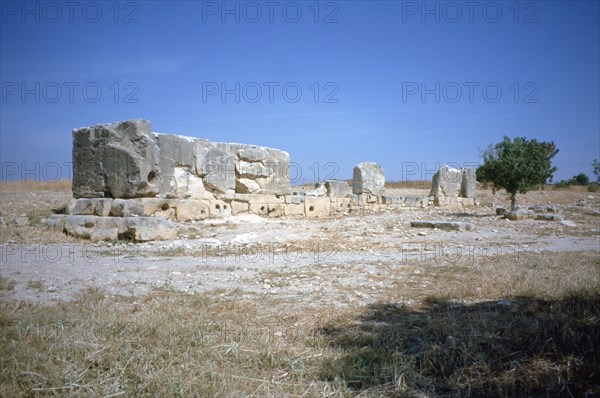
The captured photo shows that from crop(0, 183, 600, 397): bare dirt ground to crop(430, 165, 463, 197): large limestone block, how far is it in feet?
43.8

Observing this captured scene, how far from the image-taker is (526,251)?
7.25 meters

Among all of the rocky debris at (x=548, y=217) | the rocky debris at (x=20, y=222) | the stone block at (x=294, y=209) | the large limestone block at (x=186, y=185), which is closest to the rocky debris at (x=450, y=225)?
the stone block at (x=294, y=209)

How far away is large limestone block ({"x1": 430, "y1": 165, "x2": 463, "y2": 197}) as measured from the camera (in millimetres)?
20066

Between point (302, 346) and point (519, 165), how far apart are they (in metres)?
15.2

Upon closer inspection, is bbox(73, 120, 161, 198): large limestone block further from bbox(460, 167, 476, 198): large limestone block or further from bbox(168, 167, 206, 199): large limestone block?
bbox(460, 167, 476, 198): large limestone block

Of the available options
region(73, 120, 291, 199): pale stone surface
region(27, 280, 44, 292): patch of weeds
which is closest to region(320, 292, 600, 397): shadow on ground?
region(27, 280, 44, 292): patch of weeds

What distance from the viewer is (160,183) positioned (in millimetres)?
9438

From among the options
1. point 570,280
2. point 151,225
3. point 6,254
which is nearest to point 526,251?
point 570,280

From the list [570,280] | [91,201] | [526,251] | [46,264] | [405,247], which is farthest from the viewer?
[91,201]

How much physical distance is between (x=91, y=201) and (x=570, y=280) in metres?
8.51

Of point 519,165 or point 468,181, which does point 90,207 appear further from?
point 468,181

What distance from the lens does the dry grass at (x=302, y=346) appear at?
2250 mm

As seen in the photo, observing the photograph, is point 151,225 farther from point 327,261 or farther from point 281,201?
point 281,201

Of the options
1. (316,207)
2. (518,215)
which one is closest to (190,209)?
(316,207)
